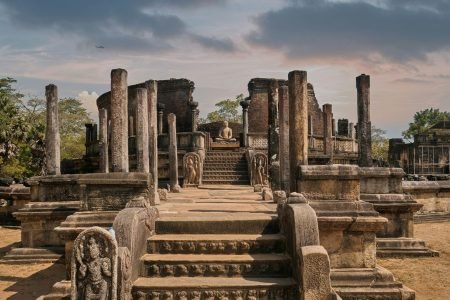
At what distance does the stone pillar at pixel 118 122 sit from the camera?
26.3ft

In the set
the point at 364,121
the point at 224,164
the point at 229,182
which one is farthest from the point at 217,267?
the point at 224,164

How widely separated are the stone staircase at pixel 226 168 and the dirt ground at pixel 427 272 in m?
10.2

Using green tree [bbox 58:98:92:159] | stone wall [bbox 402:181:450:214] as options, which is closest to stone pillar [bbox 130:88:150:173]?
stone wall [bbox 402:181:450:214]

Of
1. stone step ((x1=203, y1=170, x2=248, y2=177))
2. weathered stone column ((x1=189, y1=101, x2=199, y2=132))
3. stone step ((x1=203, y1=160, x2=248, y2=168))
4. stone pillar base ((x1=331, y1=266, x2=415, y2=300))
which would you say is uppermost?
weathered stone column ((x1=189, y1=101, x2=199, y2=132))

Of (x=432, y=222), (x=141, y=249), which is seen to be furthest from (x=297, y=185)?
(x=432, y=222)

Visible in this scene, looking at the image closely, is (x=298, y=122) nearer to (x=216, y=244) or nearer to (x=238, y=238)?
(x=238, y=238)

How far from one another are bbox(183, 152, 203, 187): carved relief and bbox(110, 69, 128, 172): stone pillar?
932 cm

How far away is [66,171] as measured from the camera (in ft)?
83.8

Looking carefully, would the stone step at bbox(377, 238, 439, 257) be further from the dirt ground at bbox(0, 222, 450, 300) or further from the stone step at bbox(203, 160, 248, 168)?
the stone step at bbox(203, 160, 248, 168)

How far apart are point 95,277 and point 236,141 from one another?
25.1 meters

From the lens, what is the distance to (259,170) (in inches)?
706

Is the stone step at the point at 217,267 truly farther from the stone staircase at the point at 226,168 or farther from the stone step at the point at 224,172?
the stone step at the point at 224,172

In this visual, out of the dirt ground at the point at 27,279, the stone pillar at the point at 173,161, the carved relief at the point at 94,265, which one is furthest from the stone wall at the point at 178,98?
the carved relief at the point at 94,265

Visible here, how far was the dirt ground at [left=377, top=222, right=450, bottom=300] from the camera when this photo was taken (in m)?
6.54
